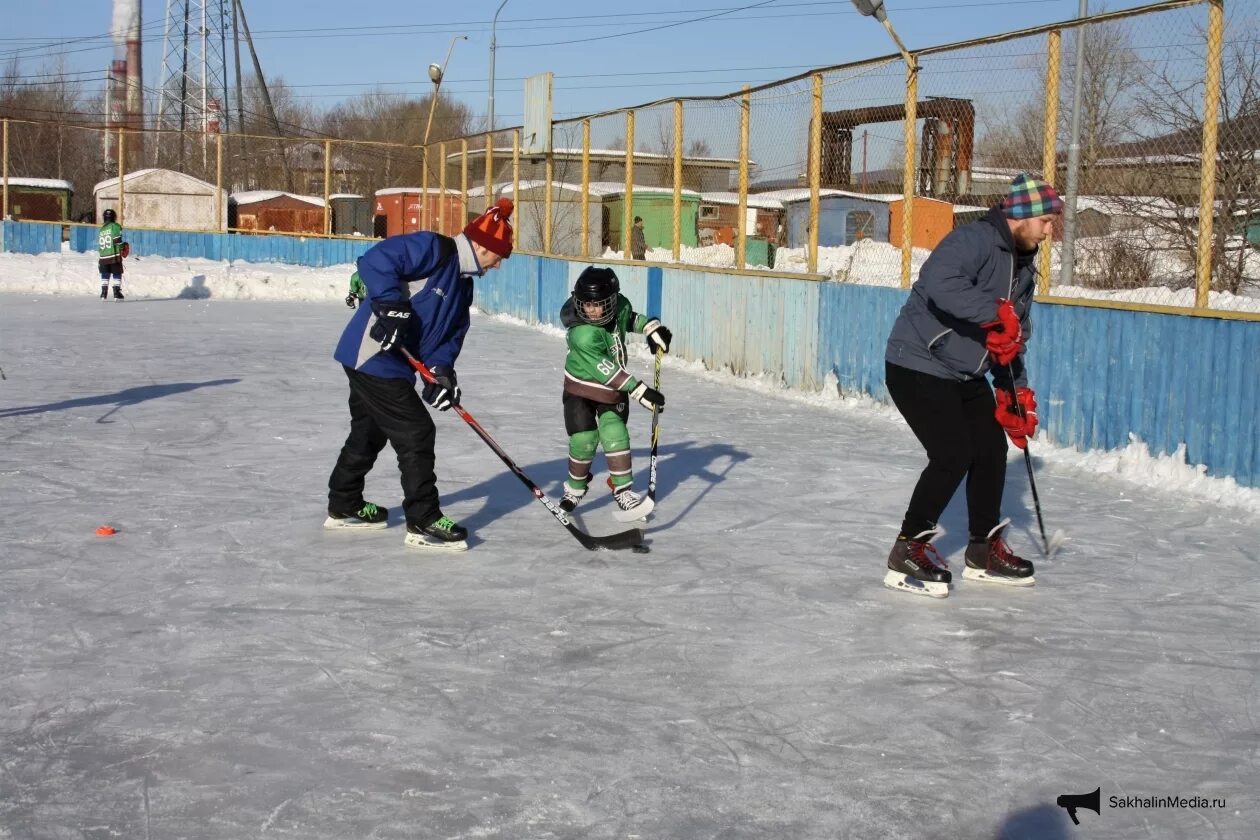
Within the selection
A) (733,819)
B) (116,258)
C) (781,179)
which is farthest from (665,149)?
(733,819)

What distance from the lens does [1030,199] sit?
4570 mm

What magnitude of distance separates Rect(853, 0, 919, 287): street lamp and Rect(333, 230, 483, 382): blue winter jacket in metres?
4.98

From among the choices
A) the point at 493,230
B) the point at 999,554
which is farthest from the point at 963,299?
the point at 493,230

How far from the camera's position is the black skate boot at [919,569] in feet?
15.9

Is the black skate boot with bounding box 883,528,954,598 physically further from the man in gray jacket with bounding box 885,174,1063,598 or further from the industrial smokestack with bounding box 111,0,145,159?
the industrial smokestack with bounding box 111,0,145,159

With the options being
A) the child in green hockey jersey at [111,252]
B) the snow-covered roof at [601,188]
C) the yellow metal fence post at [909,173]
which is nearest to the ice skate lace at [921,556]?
the yellow metal fence post at [909,173]

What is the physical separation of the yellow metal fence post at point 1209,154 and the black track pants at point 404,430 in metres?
4.15

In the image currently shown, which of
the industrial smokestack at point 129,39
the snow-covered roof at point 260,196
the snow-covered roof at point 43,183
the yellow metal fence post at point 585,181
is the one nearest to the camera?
the yellow metal fence post at point 585,181

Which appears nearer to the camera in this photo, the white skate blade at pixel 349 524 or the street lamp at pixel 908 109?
the white skate blade at pixel 349 524

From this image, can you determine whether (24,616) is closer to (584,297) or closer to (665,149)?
(584,297)

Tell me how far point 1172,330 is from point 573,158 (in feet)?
38.0

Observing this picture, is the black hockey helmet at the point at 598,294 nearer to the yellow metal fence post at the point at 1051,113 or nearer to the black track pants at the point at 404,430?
the black track pants at the point at 404,430

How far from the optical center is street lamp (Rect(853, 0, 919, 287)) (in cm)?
948

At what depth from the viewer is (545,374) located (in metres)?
12.0
